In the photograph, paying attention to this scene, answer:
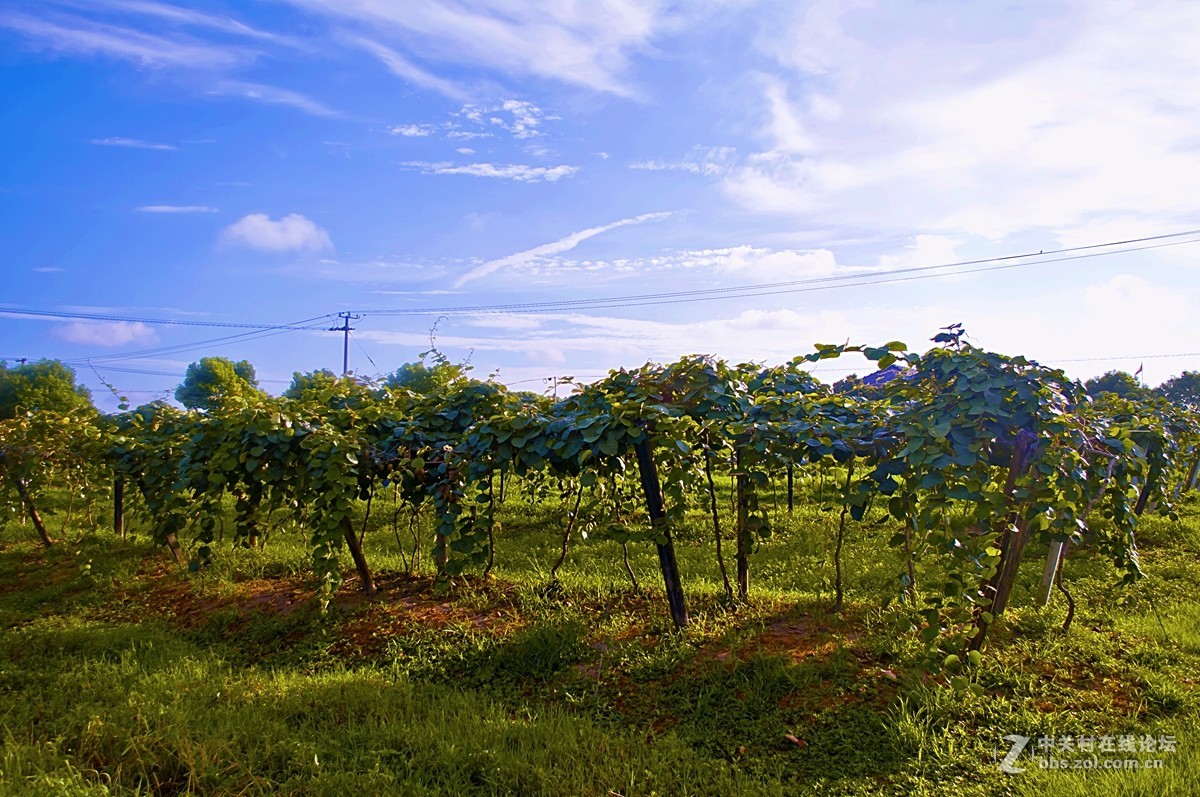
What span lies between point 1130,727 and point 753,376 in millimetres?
2635

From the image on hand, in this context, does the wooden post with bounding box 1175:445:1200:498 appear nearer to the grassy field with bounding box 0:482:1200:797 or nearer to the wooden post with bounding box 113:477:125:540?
the grassy field with bounding box 0:482:1200:797

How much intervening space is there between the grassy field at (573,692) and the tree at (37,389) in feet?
54.2

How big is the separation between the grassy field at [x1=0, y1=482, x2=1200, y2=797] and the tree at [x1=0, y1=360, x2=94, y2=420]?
16515mm

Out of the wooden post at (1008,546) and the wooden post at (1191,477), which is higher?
the wooden post at (1008,546)

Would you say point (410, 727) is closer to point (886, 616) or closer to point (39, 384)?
point (886, 616)

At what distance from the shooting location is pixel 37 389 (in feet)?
63.4

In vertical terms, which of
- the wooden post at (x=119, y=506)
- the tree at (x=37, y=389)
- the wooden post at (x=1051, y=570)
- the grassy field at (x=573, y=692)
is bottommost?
the grassy field at (x=573, y=692)

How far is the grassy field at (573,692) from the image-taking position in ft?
9.32

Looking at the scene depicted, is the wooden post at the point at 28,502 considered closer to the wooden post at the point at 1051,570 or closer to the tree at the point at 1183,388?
the wooden post at the point at 1051,570

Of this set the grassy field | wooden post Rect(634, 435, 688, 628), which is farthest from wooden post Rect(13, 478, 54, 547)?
wooden post Rect(634, 435, 688, 628)

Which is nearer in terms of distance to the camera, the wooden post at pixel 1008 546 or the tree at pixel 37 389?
the wooden post at pixel 1008 546

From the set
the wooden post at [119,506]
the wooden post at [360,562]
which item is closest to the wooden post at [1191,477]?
the wooden post at [360,562]

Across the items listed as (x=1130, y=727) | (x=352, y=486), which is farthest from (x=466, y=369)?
(x=1130, y=727)

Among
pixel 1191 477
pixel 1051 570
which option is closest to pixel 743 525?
pixel 1051 570
